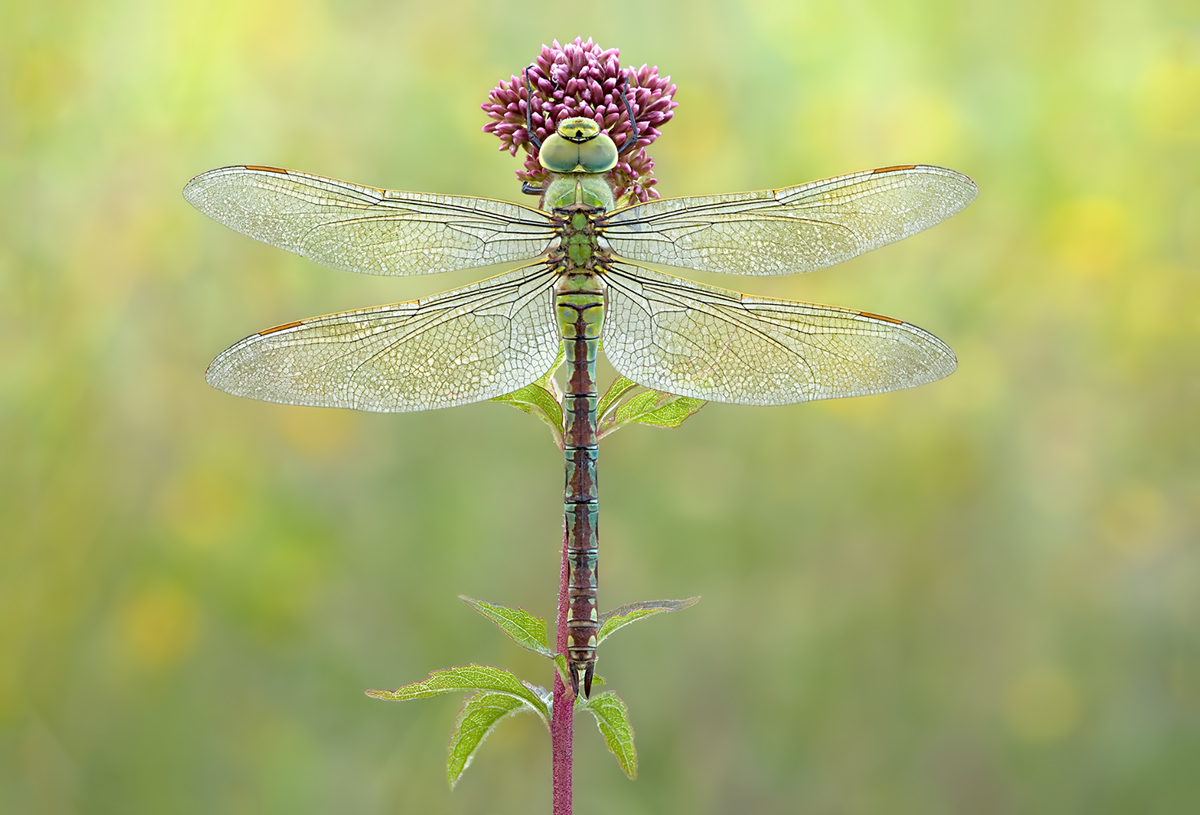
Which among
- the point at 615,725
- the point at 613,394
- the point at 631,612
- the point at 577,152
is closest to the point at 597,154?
the point at 577,152

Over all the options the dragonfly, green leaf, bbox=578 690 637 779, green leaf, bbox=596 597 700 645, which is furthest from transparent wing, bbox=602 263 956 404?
green leaf, bbox=578 690 637 779

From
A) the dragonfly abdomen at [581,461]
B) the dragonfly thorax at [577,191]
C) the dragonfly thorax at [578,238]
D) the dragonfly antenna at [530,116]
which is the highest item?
the dragonfly antenna at [530,116]

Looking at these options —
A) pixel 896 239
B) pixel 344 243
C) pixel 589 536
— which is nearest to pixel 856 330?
→ pixel 896 239

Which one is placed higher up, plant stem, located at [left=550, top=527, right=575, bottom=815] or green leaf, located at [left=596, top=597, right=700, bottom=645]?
green leaf, located at [left=596, top=597, right=700, bottom=645]

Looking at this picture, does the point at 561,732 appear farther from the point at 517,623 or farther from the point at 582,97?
the point at 582,97

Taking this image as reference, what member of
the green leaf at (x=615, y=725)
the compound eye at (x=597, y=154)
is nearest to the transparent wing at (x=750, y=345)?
the compound eye at (x=597, y=154)

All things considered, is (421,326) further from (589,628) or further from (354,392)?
(589,628)

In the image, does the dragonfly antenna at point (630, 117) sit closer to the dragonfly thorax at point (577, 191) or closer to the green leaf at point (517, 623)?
the dragonfly thorax at point (577, 191)

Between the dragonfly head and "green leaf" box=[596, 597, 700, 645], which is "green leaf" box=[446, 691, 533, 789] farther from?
the dragonfly head
